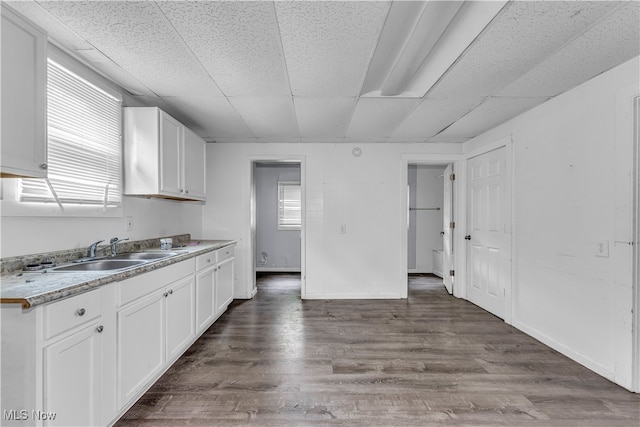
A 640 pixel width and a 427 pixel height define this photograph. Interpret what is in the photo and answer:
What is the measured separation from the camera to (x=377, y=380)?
2230mm

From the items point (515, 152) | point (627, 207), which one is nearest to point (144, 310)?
point (627, 207)

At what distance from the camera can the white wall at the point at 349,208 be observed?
174 inches

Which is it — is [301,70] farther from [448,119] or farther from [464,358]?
[464,358]

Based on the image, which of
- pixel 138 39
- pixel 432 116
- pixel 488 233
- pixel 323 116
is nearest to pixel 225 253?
pixel 323 116

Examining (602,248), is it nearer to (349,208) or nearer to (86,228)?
(349,208)

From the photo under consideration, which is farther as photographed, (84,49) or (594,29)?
(84,49)

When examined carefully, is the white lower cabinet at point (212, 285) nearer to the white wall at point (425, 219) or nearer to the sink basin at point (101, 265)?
the sink basin at point (101, 265)

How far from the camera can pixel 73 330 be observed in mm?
1379

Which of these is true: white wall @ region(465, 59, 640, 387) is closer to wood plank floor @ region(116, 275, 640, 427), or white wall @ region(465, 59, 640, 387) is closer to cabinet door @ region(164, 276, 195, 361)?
wood plank floor @ region(116, 275, 640, 427)

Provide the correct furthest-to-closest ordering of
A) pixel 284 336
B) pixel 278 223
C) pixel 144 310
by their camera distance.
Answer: pixel 278 223
pixel 284 336
pixel 144 310

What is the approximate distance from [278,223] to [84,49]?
481 cm

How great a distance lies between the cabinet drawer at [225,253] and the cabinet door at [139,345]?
4.31 feet

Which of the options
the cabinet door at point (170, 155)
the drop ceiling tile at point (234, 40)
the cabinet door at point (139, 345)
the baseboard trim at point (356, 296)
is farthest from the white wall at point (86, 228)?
the baseboard trim at point (356, 296)

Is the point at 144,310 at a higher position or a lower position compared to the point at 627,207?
lower
